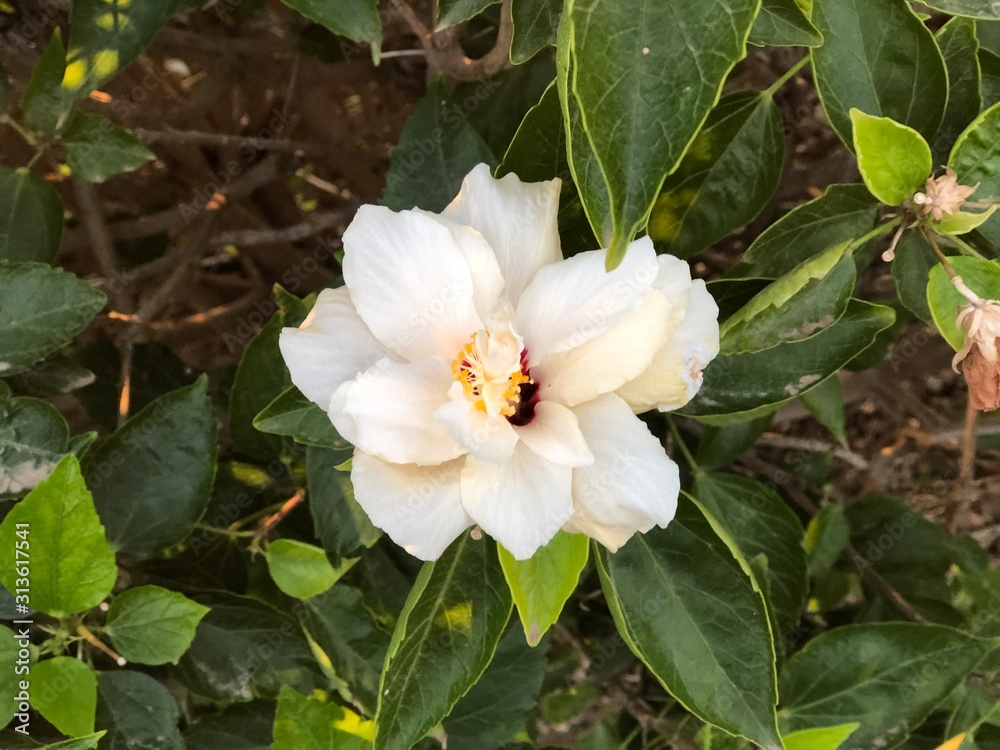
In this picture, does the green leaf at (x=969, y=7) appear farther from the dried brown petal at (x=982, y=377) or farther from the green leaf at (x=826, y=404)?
the green leaf at (x=826, y=404)

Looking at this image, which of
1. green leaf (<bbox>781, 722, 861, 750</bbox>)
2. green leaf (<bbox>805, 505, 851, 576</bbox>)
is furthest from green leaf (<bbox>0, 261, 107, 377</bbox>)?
green leaf (<bbox>805, 505, 851, 576</bbox>)

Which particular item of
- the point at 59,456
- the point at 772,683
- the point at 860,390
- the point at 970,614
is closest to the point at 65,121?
the point at 59,456

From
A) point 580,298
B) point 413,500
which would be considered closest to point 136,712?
point 413,500

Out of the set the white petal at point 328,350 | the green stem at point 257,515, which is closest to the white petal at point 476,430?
the white petal at point 328,350

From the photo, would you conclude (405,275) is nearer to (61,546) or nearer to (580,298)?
(580,298)

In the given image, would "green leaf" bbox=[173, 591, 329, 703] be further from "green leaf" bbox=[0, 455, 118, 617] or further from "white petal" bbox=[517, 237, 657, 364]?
"white petal" bbox=[517, 237, 657, 364]

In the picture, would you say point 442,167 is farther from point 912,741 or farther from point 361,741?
point 912,741
